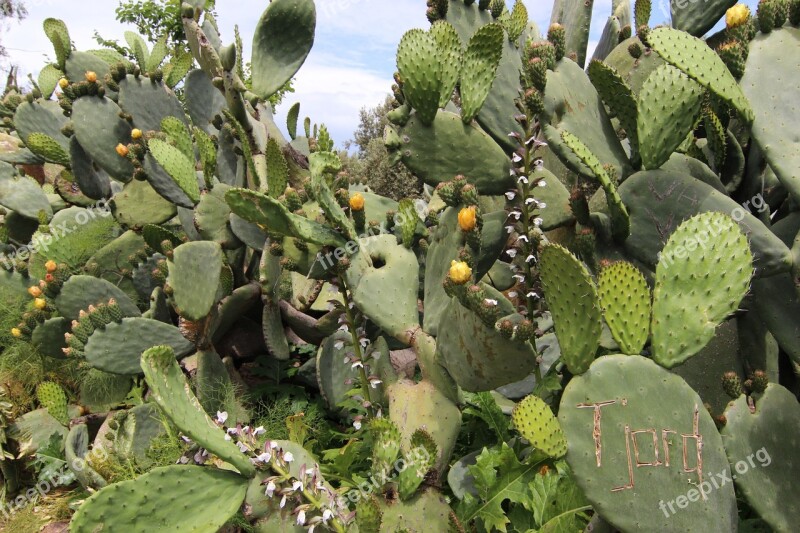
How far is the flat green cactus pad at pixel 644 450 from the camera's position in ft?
5.47

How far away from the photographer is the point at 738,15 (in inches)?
81.5

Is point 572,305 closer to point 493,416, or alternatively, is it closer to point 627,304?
point 627,304

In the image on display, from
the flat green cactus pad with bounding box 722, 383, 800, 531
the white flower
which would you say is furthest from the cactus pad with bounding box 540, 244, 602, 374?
the white flower

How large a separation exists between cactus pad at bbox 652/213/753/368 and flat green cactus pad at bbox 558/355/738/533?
3.8 inches

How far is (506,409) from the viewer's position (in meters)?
2.65

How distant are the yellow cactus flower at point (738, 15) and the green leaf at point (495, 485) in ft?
5.56

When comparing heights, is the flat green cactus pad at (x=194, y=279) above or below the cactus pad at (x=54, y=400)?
above

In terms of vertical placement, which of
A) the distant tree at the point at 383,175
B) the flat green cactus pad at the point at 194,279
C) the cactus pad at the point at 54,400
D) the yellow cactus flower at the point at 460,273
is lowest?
the distant tree at the point at 383,175

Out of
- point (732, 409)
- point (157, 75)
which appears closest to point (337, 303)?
point (732, 409)

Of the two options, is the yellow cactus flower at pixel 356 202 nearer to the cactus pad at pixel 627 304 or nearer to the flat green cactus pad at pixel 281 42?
the cactus pad at pixel 627 304

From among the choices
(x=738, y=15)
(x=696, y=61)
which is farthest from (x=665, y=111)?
(x=738, y=15)

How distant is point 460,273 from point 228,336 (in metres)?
2.22

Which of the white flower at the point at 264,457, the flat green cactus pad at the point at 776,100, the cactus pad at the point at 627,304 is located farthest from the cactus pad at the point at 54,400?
the flat green cactus pad at the point at 776,100

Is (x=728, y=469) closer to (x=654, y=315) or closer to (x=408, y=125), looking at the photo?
(x=654, y=315)
